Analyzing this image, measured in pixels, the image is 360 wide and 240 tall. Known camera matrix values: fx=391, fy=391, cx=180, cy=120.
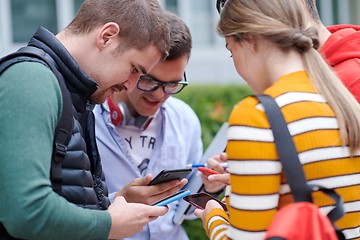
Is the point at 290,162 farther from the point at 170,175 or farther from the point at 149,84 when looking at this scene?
the point at 149,84

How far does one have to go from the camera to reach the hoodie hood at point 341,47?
2.07 metres

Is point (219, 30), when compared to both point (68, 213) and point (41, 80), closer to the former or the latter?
point (41, 80)

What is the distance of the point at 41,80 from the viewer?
4.90ft

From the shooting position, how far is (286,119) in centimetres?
140

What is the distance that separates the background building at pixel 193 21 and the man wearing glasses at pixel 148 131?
3928 millimetres

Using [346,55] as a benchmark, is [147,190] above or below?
below

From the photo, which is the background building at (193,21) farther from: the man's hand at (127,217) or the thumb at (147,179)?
the man's hand at (127,217)

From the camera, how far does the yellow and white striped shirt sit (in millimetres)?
1377

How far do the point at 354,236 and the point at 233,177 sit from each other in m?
0.59

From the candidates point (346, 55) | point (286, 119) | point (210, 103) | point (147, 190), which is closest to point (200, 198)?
point (147, 190)

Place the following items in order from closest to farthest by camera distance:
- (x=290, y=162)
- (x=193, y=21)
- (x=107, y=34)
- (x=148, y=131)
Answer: (x=290, y=162)
(x=107, y=34)
(x=148, y=131)
(x=193, y=21)

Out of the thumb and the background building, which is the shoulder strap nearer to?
the thumb

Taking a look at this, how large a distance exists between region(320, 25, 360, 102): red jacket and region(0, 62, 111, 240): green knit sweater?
1407mm

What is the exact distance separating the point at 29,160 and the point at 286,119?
36.2 inches
